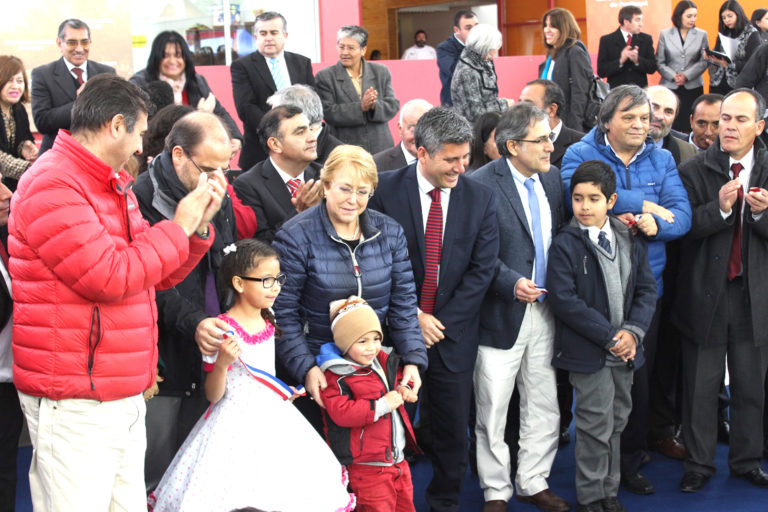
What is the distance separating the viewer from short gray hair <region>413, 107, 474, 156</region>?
12.1ft

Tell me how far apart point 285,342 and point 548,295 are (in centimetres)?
128

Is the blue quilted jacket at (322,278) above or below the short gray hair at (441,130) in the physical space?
below

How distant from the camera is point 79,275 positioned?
2.46m

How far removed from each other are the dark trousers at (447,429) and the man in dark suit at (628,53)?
5375 mm

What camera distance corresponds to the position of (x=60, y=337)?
253 centimetres

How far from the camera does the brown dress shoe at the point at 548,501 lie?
409 centimetres

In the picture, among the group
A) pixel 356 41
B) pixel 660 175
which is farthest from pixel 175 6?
pixel 660 175

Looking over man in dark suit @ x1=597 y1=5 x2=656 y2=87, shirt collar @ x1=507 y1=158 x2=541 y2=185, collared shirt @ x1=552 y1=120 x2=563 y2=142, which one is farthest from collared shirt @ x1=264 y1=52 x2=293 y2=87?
man in dark suit @ x1=597 y1=5 x2=656 y2=87

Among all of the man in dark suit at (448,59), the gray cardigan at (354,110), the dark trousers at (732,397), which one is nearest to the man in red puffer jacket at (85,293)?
the dark trousers at (732,397)

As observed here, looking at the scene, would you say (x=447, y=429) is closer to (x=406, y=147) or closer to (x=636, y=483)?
(x=636, y=483)

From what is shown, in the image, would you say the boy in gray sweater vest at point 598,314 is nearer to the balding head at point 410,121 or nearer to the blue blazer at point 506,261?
the blue blazer at point 506,261

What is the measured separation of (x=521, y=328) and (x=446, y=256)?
55 centimetres

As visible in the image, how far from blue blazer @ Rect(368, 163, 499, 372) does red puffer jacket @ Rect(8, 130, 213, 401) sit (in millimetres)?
1337

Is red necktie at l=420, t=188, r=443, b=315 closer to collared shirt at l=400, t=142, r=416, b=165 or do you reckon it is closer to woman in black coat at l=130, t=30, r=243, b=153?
collared shirt at l=400, t=142, r=416, b=165
